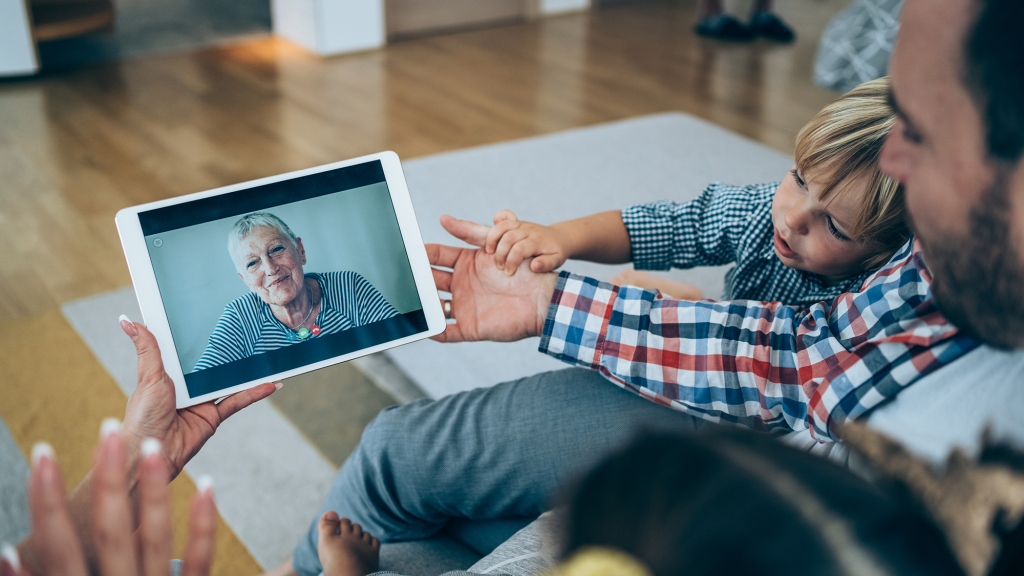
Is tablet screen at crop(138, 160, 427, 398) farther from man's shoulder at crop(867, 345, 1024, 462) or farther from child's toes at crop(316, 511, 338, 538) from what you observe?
man's shoulder at crop(867, 345, 1024, 462)

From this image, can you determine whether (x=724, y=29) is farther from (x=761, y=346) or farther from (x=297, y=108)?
(x=761, y=346)

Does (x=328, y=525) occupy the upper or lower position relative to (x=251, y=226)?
lower

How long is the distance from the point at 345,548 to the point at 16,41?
113 inches

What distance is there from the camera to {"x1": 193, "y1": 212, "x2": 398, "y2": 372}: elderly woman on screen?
0.73m

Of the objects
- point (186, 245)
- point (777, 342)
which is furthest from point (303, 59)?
point (777, 342)

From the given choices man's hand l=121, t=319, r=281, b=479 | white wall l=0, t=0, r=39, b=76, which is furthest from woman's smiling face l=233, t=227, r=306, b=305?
white wall l=0, t=0, r=39, b=76

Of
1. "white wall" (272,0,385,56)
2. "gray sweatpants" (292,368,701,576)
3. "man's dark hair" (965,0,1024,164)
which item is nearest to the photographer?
"man's dark hair" (965,0,1024,164)

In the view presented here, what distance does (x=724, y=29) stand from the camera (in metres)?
3.84

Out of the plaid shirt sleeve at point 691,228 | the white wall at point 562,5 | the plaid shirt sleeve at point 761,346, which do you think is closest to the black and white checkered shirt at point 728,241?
the plaid shirt sleeve at point 691,228

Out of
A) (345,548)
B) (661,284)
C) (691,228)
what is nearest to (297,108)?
Answer: (661,284)

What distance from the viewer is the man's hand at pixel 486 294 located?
2.73ft

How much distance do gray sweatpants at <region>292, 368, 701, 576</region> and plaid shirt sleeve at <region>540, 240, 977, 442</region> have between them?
0.05 meters

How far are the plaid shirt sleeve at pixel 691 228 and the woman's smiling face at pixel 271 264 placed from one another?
0.44 m

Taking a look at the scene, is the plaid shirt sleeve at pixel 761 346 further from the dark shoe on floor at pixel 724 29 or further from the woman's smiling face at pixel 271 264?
the dark shoe on floor at pixel 724 29
